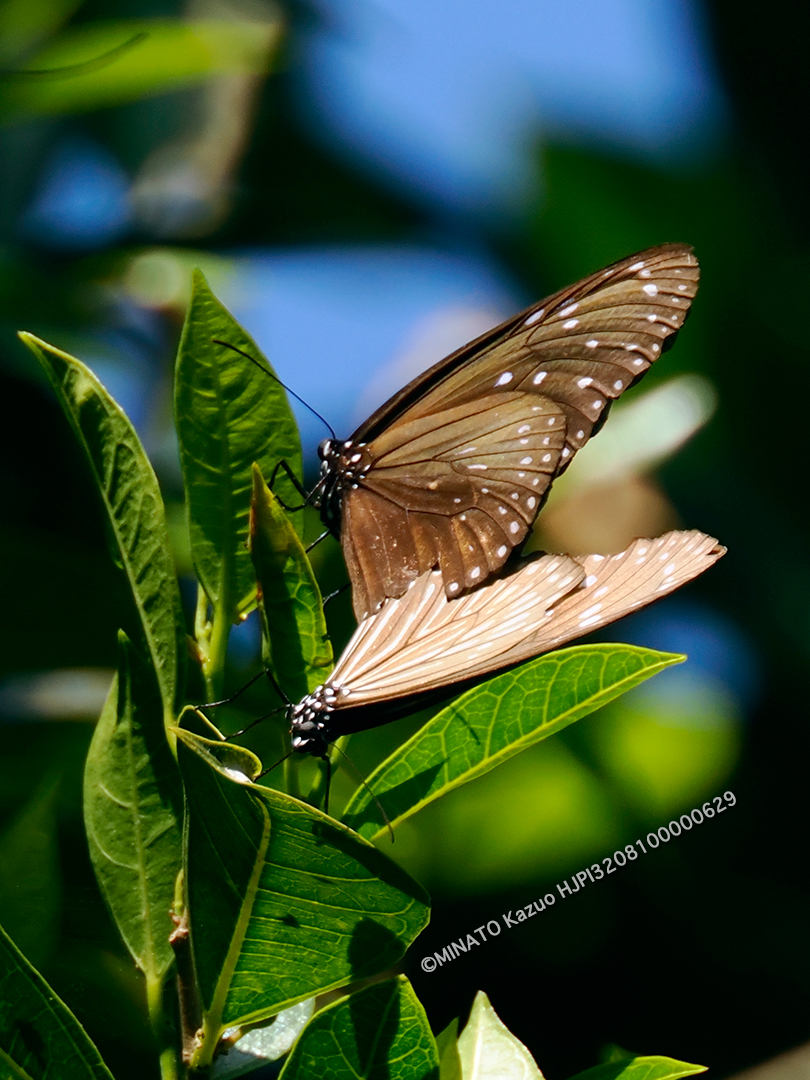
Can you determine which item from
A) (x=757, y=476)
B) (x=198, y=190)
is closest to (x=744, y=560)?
(x=757, y=476)

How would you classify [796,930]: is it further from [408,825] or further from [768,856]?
[408,825]

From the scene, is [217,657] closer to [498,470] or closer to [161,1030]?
[161,1030]

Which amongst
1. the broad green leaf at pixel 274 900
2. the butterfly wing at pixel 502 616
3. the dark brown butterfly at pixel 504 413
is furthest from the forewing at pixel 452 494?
the broad green leaf at pixel 274 900

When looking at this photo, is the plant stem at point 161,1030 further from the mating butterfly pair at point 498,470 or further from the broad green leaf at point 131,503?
the mating butterfly pair at point 498,470

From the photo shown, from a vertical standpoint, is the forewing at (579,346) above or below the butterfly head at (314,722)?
above

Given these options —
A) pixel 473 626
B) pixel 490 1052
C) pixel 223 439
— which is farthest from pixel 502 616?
pixel 490 1052
